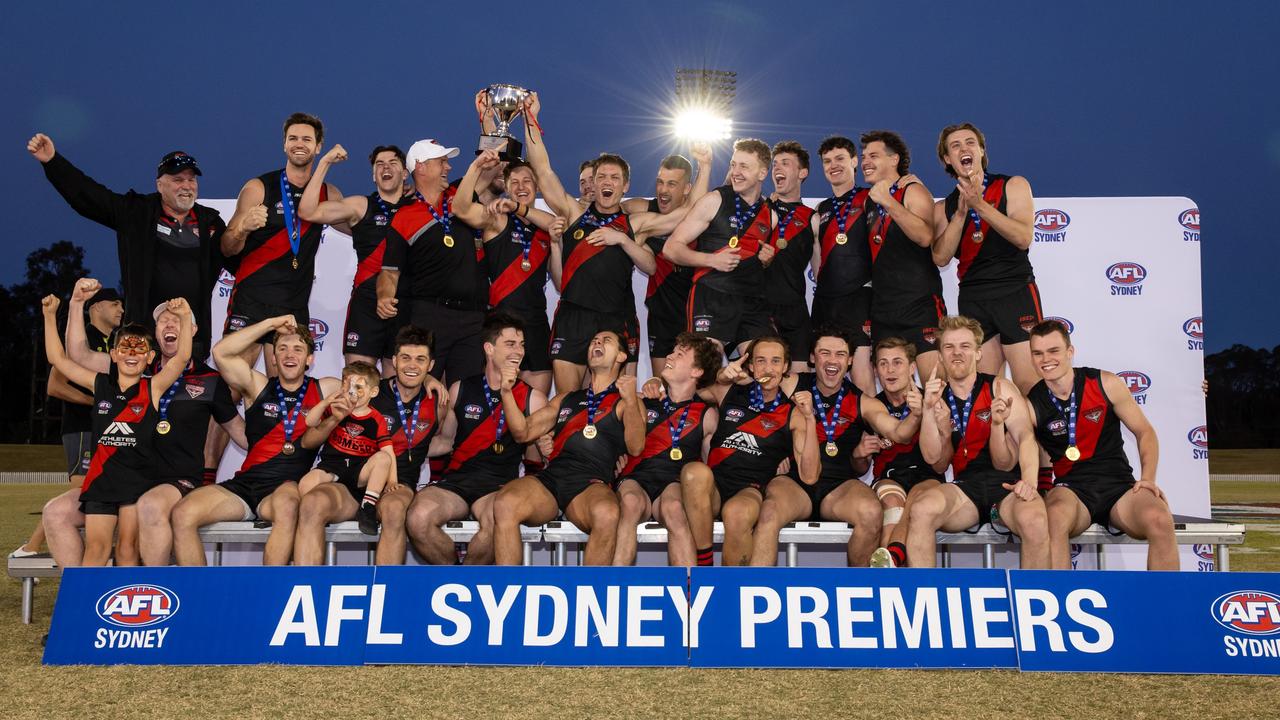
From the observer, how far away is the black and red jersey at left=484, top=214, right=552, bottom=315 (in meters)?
6.73

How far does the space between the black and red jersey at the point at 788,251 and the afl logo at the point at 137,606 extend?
420 cm

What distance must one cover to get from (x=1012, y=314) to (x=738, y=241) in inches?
74.7

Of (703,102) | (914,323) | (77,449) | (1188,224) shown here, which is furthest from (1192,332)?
(703,102)

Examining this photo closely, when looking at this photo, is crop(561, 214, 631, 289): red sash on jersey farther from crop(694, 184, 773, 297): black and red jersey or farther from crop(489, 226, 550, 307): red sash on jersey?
crop(694, 184, 773, 297): black and red jersey

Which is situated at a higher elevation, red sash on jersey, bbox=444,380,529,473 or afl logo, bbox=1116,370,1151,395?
afl logo, bbox=1116,370,1151,395

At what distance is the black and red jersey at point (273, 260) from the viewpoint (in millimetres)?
6598

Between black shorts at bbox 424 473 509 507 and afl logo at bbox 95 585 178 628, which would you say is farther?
black shorts at bbox 424 473 509 507

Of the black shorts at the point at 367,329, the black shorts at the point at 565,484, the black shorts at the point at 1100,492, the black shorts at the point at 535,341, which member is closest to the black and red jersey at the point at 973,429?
the black shorts at the point at 1100,492

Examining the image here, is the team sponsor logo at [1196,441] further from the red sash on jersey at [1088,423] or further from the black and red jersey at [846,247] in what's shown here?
the black and red jersey at [846,247]

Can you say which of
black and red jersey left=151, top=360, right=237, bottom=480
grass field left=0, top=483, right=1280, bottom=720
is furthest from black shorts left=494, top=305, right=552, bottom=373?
grass field left=0, top=483, right=1280, bottom=720

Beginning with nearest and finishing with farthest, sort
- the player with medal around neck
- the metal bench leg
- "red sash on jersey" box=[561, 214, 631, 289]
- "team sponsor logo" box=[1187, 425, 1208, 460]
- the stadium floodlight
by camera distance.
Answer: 1. the player with medal around neck
2. the metal bench leg
3. "red sash on jersey" box=[561, 214, 631, 289]
4. "team sponsor logo" box=[1187, 425, 1208, 460]
5. the stadium floodlight

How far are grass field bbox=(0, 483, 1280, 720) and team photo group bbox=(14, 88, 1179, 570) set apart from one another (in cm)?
98

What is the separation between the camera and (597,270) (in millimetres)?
6613

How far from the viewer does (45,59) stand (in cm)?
9112
